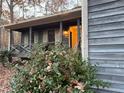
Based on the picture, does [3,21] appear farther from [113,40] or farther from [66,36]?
[113,40]

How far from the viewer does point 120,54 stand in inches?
164

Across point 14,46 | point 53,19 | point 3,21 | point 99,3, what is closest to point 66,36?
point 53,19

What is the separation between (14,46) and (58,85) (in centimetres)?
1424

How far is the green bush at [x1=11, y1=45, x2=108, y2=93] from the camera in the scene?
4.17m

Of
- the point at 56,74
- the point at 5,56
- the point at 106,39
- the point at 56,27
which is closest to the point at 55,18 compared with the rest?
the point at 56,27

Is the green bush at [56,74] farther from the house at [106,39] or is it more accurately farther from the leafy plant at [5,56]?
the leafy plant at [5,56]

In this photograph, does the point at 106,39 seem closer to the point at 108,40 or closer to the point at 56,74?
the point at 108,40

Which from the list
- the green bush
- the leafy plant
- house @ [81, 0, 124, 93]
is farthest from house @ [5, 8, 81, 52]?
the green bush

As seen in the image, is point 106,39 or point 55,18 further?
point 55,18

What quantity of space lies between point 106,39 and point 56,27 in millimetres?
13152

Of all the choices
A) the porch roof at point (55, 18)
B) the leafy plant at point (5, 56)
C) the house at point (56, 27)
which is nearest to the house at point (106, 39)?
the house at point (56, 27)

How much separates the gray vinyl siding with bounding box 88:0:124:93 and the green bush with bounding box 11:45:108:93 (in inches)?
7.3

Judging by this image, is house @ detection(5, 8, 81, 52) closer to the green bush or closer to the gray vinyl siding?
the gray vinyl siding

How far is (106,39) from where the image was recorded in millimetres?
4449
